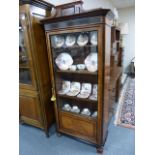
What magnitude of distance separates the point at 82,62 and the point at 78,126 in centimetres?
85

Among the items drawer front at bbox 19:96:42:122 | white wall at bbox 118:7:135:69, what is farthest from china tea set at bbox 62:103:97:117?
white wall at bbox 118:7:135:69

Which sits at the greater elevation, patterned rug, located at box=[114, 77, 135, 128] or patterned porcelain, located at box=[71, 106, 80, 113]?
patterned porcelain, located at box=[71, 106, 80, 113]

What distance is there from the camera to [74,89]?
195 centimetres

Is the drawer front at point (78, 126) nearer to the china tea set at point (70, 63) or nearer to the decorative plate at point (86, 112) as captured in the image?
the decorative plate at point (86, 112)

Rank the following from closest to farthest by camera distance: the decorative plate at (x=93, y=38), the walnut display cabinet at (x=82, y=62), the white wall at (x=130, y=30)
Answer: the walnut display cabinet at (x=82, y=62) < the decorative plate at (x=93, y=38) < the white wall at (x=130, y=30)

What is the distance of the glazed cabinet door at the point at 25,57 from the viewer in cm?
161

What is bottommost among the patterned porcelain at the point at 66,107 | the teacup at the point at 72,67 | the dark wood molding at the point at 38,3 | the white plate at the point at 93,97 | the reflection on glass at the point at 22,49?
the patterned porcelain at the point at 66,107

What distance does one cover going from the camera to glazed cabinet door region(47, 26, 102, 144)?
1.62 meters

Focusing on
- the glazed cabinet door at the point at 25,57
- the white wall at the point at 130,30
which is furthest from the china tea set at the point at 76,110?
the white wall at the point at 130,30

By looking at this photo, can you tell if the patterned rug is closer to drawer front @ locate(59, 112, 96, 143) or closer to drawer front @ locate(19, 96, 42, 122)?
drawer front @ locate(59, 112, 96, 143)

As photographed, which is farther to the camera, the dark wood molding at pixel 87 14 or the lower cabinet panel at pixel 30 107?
the lower cabinet panel at pixel 30 107

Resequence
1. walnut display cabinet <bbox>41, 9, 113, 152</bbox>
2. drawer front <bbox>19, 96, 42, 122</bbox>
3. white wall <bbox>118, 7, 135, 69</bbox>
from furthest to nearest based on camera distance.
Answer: white wall <bbox>118, 7, 135, 69</bbox> → drawer front <bbox>19, 96, 42, 122</bbox> → walnut display cabinet <bbox>41, 9, 113, 152</bbox>

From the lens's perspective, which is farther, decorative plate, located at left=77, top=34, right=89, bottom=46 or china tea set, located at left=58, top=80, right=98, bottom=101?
china tea set, located at left=58, top=80, right=98, bottom=101
